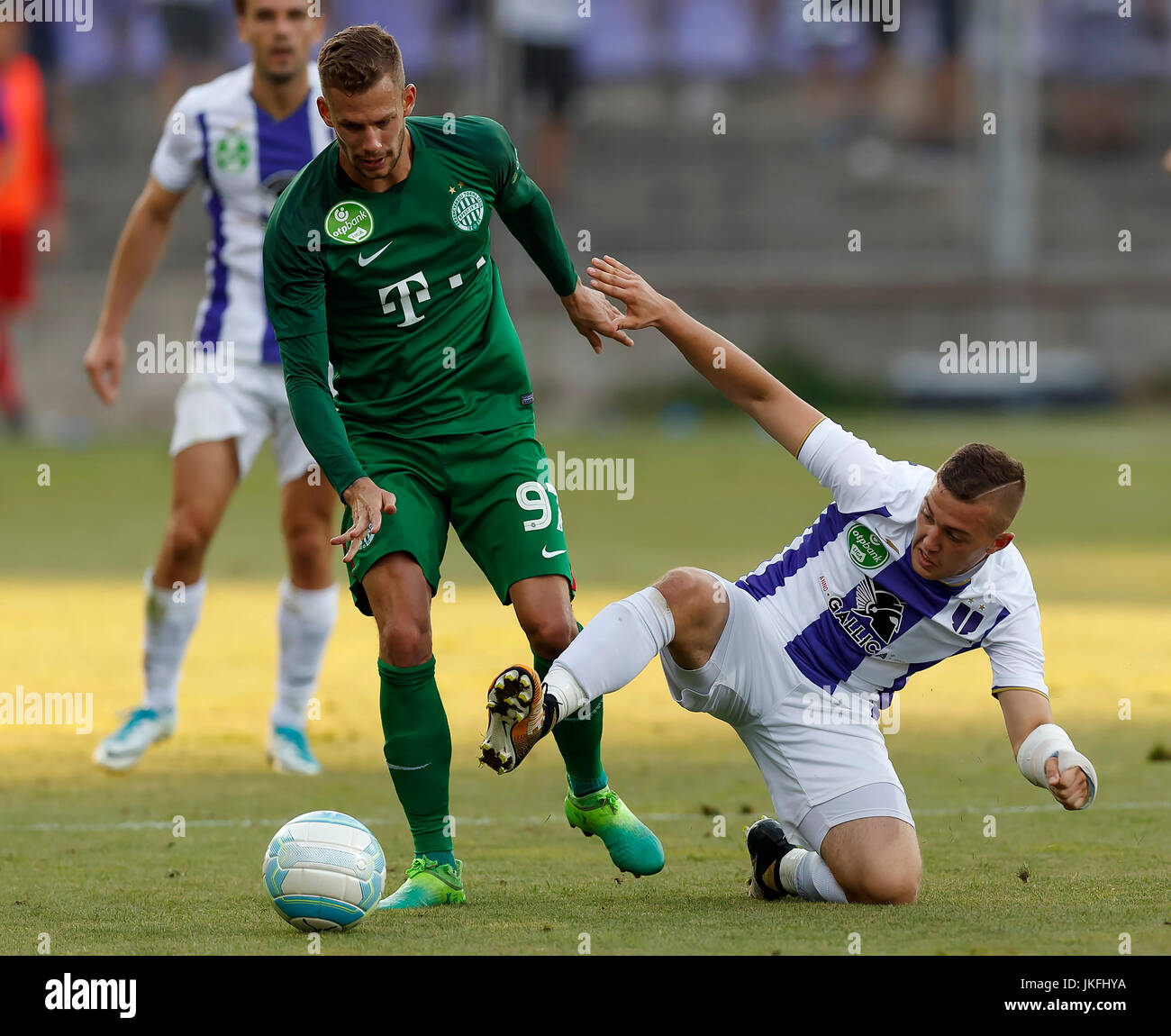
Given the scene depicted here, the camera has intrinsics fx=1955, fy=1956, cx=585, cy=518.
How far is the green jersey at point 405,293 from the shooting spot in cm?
516

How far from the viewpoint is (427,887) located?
498 centimetres

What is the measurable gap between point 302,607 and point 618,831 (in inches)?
92.9

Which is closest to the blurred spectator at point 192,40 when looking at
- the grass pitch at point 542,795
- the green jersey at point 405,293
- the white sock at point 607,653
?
the grass pitch at point 542,795

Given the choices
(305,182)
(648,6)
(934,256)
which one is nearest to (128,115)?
(648,6)

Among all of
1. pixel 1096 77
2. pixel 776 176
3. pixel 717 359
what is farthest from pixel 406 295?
pixel 1096 77

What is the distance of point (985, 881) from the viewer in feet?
17.0

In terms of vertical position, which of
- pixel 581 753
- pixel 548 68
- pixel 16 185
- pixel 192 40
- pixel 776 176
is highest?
pixel 192 40

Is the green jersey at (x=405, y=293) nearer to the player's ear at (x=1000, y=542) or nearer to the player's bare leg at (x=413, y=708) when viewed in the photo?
the player's bare leg at (x=413, y=708)

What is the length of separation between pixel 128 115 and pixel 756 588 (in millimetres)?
27977
